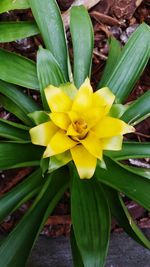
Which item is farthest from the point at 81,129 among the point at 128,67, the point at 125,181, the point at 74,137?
the point at 128,67

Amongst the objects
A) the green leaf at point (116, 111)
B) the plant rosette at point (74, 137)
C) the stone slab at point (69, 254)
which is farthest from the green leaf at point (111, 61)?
the stone slab at point (69, 254)

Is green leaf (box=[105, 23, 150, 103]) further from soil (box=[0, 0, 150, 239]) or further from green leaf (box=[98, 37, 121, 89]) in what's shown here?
soil (box=[0, 0, 150, 239])

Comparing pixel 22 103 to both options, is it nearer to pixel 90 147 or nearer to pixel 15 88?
pixel 15 88

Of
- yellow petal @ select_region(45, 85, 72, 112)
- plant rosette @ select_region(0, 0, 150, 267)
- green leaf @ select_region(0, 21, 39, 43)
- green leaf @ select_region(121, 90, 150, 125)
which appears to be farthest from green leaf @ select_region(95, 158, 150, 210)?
green leaf @ select_region(0, 21, 39, 43)

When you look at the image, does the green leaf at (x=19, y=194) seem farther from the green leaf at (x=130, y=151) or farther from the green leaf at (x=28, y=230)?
the green leaf at (x=130, y=151)

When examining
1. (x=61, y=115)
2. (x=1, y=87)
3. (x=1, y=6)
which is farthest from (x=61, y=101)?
(x=1, y=6)

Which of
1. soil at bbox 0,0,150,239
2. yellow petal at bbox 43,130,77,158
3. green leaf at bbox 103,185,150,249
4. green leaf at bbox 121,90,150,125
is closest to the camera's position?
yellow petal at bbox 43,130,77,158

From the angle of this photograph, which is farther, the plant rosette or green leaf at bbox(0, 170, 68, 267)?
green leaf at bbox(0, 170, 68, 267)
